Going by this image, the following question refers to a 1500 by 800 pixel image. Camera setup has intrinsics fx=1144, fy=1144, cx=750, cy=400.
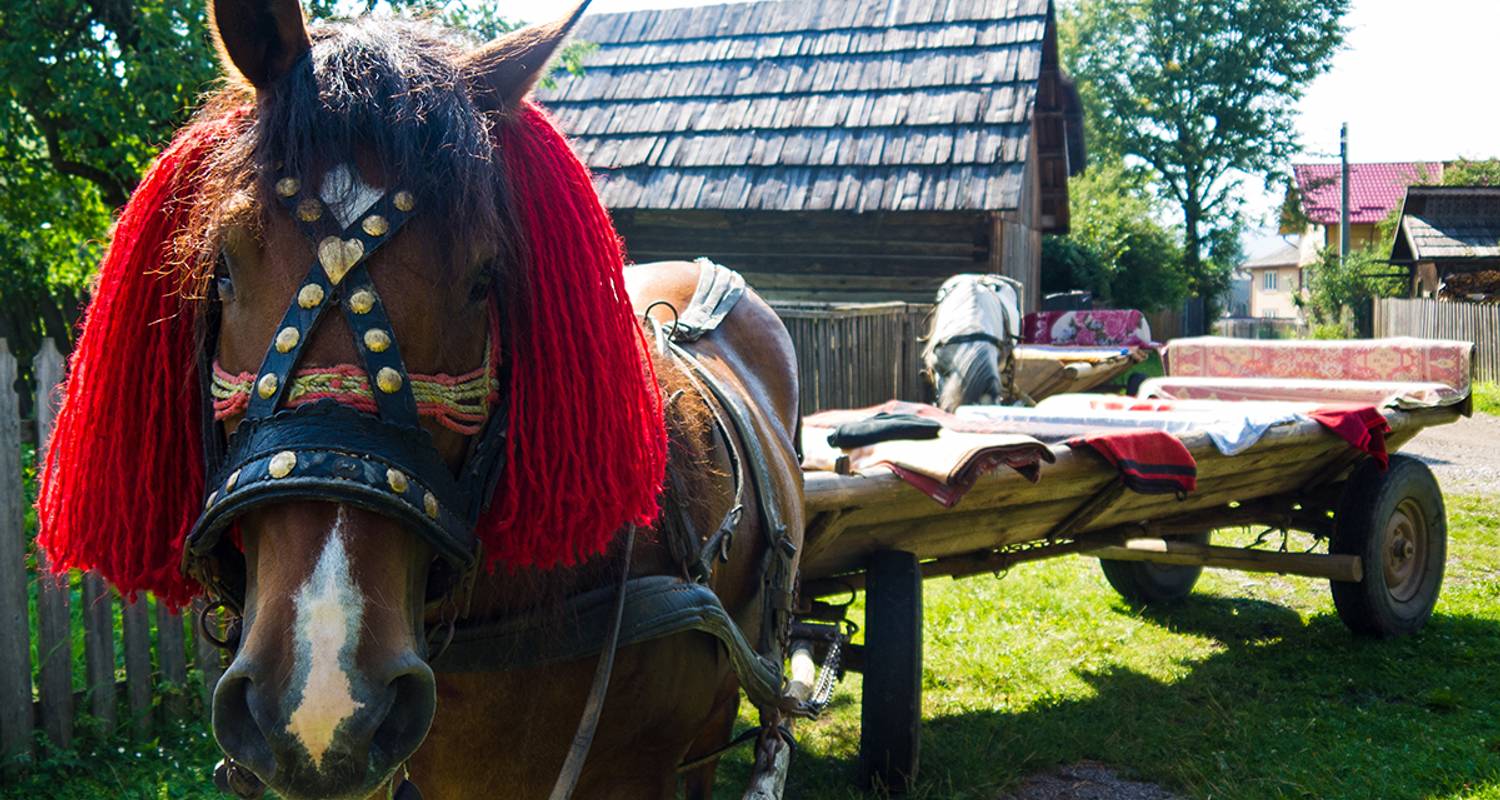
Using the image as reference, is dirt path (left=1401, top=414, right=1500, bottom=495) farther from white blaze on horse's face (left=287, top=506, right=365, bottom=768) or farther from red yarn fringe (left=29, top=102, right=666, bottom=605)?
white blaze on horse's face (left=287, top=506, right=365, bottom=768)

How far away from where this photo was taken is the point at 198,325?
4.83 ft

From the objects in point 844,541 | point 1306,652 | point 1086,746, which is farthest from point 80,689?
point 1306,652

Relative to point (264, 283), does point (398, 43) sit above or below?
above

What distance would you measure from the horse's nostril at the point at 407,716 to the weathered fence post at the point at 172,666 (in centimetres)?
324

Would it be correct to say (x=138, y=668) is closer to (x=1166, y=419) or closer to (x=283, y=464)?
(x=283, y=464)

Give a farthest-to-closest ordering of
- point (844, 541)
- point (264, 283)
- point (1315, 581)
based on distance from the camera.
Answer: point (1315, 581) < point (844, 541) < point (264, 283)

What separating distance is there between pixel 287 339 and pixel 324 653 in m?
0.37

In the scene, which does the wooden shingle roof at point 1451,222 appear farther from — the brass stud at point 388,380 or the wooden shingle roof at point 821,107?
the brass stud at point 388,380

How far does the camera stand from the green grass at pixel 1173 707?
12.2ft

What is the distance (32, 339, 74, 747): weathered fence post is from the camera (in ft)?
12.4

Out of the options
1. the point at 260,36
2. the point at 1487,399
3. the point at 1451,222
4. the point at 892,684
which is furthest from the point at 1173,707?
the point at 1451,222

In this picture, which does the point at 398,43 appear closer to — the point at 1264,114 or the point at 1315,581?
the point at 1315,581

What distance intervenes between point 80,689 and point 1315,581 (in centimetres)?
613

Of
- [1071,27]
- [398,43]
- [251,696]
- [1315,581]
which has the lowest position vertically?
[1315,581]
